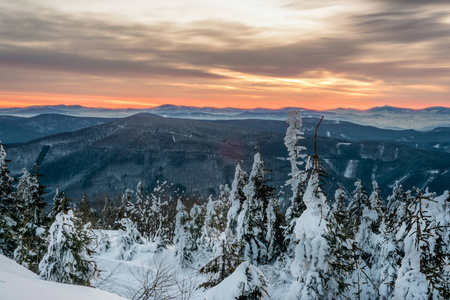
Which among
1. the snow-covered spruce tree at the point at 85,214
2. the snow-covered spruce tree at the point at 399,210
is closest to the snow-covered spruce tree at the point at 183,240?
the snow-covered spruce tree at the point at 85,214

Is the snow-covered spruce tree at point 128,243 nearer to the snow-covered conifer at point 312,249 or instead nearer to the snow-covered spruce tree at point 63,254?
the snow-covered spruce tree at point 63,254

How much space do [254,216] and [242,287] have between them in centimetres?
1124

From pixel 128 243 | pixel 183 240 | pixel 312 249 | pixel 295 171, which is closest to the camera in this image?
pixel 312 249

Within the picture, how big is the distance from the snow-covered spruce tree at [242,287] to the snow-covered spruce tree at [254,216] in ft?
34.7

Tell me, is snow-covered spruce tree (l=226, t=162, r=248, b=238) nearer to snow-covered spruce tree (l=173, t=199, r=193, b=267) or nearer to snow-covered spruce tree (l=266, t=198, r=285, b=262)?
snow-covered spruce tree (l=266, t=198, r=285, b=262)

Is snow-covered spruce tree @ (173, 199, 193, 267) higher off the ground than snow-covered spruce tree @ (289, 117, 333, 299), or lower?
lower

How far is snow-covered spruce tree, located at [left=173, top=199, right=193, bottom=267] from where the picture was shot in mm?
29562

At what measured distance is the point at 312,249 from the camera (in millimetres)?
8383

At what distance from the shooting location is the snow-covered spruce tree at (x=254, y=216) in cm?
1838

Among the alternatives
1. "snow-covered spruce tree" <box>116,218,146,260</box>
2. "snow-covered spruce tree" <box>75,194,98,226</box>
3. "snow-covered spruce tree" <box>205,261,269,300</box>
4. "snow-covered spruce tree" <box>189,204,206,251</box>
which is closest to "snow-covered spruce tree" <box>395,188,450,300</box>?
"snow-covered spruce tree" <box>205,261,269,300</box>

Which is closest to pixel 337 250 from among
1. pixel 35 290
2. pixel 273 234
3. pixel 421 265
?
pixel 421 265

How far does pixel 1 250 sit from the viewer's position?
62.6 feet

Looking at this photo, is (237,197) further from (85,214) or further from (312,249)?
(85,214)

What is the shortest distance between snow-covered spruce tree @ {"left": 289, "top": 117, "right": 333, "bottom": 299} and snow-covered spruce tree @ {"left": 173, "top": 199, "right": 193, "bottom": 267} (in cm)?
2162
